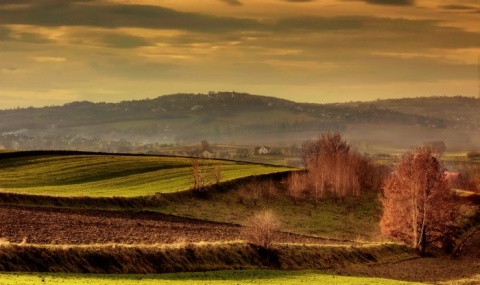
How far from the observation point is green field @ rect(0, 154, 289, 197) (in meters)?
110

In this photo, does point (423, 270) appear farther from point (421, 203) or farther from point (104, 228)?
point (104, 228)

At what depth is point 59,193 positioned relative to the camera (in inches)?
4026

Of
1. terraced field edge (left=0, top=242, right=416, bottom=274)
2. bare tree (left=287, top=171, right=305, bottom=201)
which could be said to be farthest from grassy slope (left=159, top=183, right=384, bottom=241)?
terraced field edge (left=0, top=242, right=416, bottom=274)

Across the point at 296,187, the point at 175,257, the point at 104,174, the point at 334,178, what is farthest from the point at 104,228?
the point at 334,178

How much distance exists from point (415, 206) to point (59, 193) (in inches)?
1988

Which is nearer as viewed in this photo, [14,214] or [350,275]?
[350,275]

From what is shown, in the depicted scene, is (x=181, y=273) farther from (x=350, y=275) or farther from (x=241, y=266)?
(x=350, y=275)

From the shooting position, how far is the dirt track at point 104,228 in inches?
2617

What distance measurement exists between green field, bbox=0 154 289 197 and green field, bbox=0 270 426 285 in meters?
45.5

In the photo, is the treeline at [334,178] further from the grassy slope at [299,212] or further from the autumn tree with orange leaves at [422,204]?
the autumn tree with orange leaves at [422,204]

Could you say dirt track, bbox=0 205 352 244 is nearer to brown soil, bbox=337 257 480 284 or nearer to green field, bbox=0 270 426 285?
green field, bbox=0 270 426 285

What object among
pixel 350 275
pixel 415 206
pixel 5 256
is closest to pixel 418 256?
pixel 415 206

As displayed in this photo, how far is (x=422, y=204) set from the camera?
9450 cm

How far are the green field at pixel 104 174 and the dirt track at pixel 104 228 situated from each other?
13047 mm
